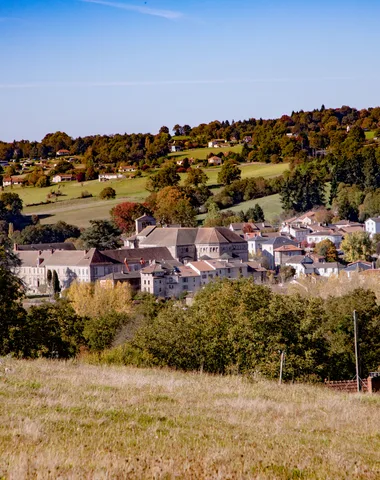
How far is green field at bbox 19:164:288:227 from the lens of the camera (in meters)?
101

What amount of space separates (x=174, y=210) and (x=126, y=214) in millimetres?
5783

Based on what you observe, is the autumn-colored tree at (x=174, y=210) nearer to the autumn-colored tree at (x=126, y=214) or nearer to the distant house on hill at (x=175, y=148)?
the autumn-colored tree at (x=126, y=214)

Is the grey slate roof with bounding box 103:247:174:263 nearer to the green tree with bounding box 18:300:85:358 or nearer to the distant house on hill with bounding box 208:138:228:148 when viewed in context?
the green tree with bounding box 18:300:85:358

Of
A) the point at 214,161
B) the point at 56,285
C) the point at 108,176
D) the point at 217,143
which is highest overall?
the point at 217,143

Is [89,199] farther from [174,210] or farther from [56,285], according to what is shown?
[56,285]

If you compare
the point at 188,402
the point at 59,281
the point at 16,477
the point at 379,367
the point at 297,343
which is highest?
the point at 16,477

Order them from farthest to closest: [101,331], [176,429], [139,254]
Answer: [139,254], [101,331], [176,429]

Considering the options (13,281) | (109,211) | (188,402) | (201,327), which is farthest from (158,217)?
(188,402)

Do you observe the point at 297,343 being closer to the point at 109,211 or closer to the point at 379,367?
the point at 379,367

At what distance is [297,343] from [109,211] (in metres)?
79.8

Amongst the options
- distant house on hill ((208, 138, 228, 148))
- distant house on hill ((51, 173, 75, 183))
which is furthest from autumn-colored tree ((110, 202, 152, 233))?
distant house on hill ((208, 138, 228, 148))

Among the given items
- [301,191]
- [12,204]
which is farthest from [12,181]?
[301,191]

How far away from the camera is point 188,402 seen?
1186cm

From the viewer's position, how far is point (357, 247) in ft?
242
